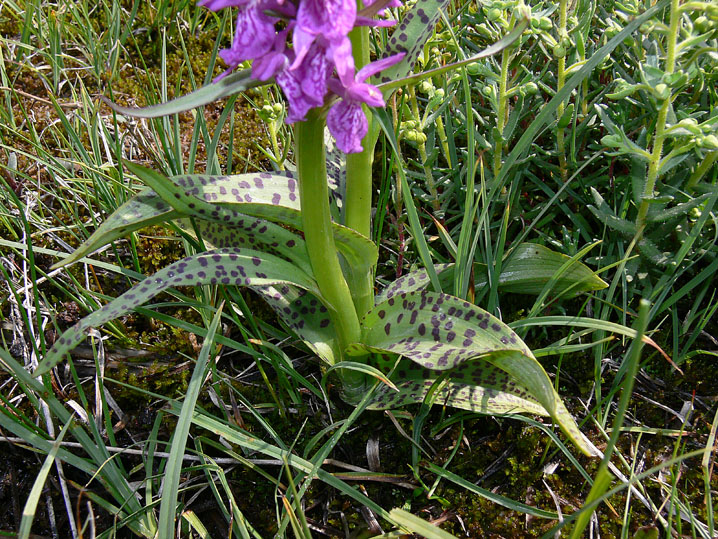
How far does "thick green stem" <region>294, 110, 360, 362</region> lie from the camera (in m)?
1.24

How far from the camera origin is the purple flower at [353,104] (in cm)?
110

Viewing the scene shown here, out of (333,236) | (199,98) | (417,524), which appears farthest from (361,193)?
(417,524)

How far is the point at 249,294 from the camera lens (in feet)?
6.89

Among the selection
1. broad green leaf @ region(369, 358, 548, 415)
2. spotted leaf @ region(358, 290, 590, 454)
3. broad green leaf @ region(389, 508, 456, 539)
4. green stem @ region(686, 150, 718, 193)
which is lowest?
broad green leaf @ region(369, 358, 548, 415)

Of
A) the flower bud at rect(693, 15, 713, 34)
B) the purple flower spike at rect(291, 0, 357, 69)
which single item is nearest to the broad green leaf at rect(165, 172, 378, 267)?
the purple flower spike at rect(291, 0, 357, 69)

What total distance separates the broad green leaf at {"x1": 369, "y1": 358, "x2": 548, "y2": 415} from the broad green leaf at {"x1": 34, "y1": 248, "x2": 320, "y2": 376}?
0.39m

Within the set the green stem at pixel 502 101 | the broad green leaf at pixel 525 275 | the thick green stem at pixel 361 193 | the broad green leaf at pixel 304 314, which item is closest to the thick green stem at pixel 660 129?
the broad green leaf at pixel 525 275

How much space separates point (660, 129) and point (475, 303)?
0.72 meters

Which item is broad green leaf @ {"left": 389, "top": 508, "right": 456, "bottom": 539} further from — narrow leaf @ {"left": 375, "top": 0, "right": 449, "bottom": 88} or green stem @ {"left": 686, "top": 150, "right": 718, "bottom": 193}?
green stem @ {"left": 686, "top": 150, "right": 718, "bottom": 193}

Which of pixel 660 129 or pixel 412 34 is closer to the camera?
pixel 412 34

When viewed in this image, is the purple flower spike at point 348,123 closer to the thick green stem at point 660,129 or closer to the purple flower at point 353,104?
the purple flower at point 353,104

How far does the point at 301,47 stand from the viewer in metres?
1.01

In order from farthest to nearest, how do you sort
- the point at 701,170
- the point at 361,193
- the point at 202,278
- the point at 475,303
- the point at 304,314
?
the point at 475,303
the point at 701,170
the point at 304,314
the point at 361,193
the point at 202,278

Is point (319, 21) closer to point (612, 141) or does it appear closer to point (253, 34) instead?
point (253, 34)
